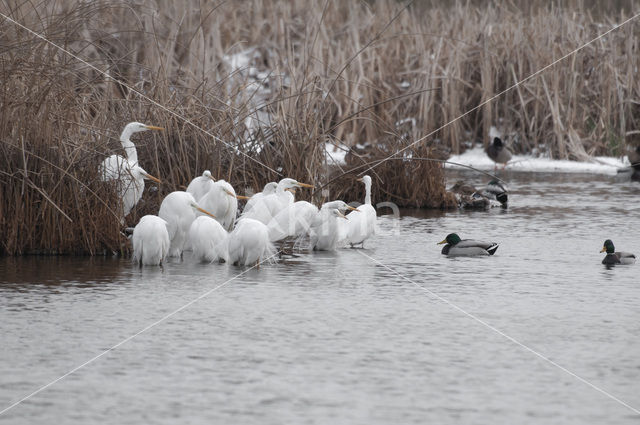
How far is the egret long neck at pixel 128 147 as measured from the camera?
10.0 meters

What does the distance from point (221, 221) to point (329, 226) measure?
972 millimetres

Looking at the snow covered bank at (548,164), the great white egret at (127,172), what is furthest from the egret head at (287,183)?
the snow covered bank at (548,164)

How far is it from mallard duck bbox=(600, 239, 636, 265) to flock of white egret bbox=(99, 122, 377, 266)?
6.91ft

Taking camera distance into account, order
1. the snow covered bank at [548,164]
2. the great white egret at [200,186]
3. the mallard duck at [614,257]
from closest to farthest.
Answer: the mallard duck at [614,257]
the great white egret at [200,186]
the snow covered bank at [548,164]

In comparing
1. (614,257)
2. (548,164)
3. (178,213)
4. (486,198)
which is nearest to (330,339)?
(178,213)

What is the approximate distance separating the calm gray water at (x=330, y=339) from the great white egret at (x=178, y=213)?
328 millimetres

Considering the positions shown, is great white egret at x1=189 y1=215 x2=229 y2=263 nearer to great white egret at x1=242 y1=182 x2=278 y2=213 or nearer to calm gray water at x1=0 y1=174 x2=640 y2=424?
calm gray water at x1=0 y1=174 x2=640 y2=424

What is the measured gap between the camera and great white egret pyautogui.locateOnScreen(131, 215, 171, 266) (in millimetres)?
8574

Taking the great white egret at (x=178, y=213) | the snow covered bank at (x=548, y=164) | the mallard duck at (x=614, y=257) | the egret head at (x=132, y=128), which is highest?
the snow covered bank at (x=548, y=164)

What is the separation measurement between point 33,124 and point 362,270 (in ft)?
9.56

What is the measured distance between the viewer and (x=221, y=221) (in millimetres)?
9922

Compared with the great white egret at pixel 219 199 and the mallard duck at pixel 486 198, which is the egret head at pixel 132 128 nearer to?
the great white egret at pixel 219 199

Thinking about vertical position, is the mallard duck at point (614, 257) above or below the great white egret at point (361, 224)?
below

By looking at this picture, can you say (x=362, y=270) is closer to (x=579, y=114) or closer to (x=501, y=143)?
(x=501, y=143)
